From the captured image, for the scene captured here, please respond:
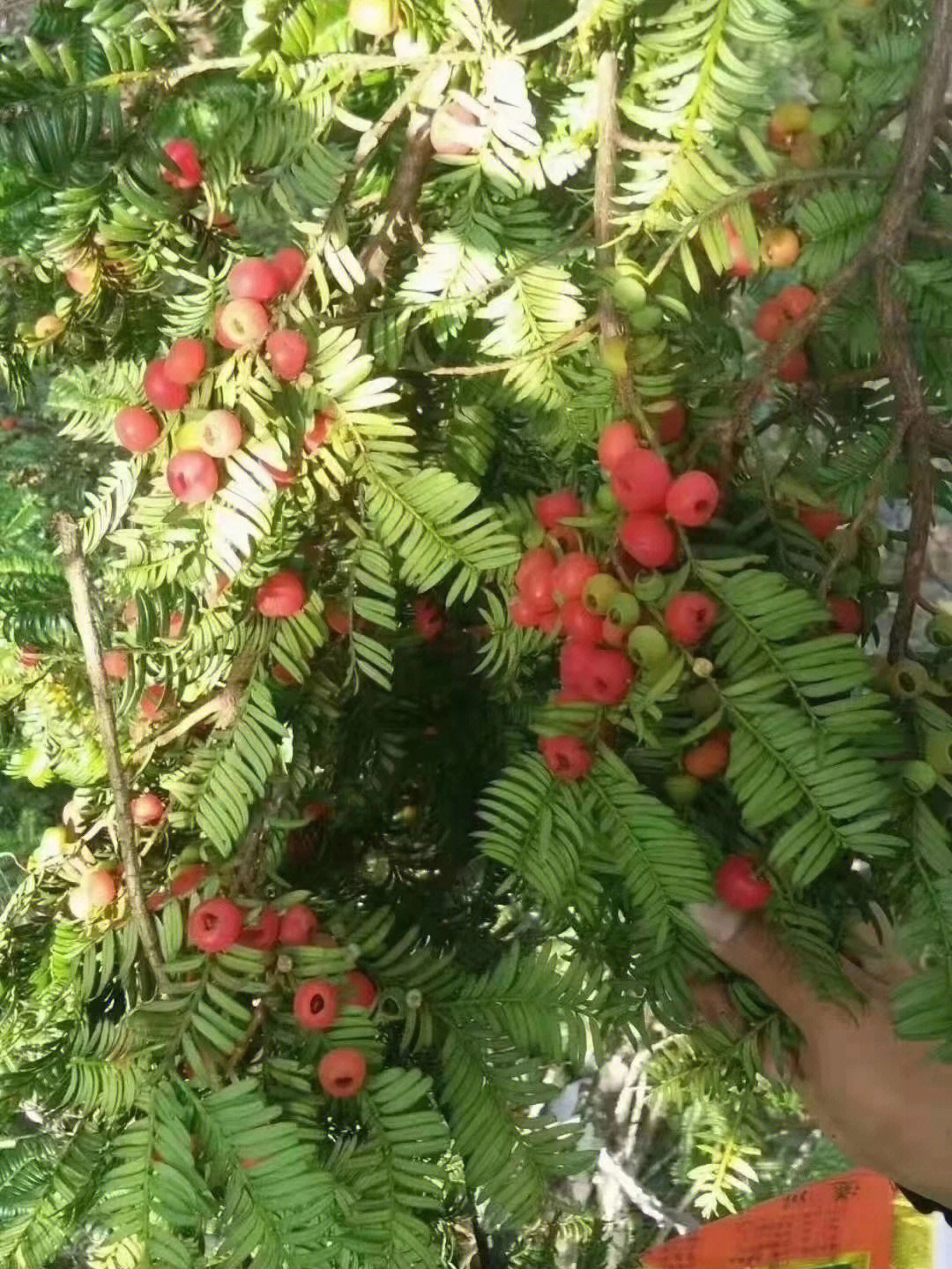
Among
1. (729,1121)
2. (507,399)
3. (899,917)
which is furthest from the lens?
(729,1121)

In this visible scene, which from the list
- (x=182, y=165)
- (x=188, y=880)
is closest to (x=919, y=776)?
(x=188, y=880)

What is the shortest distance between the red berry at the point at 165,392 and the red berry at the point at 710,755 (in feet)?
0.97

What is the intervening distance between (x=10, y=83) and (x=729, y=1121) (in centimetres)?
77

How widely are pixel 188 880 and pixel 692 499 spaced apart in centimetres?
32

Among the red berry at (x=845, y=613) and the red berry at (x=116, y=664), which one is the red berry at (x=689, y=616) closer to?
the red berry at (x=845, y=613)

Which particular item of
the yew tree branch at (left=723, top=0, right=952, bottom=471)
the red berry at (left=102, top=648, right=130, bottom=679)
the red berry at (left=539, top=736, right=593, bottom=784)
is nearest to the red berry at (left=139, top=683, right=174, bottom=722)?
the red berry at (left=102, top=648, right=130, bottom=679)

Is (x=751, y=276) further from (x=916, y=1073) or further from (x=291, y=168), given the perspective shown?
(x=916, y=1073)

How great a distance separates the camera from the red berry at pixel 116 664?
1.86 ft

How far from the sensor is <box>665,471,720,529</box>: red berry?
1.47 ft

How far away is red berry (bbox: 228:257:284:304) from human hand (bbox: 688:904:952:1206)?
355 millimetres

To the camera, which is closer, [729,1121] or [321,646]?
[321,646]

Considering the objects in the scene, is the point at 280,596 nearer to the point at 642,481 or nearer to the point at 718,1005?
the point at 642,481

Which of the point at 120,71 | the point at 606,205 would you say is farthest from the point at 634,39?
the point at 120,71

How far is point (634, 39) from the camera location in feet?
1.71
